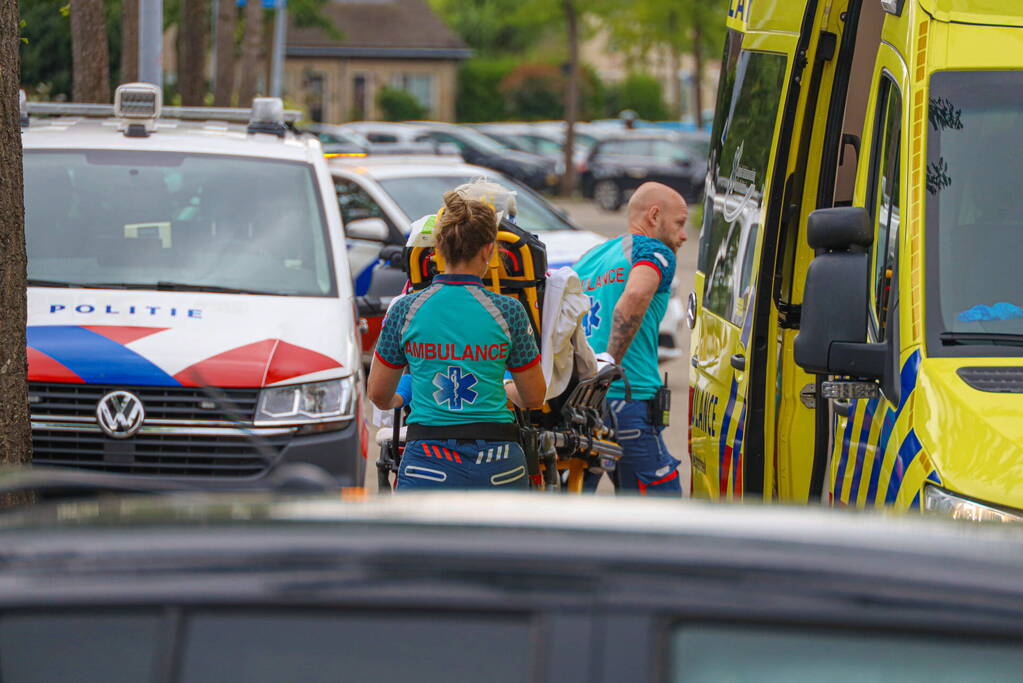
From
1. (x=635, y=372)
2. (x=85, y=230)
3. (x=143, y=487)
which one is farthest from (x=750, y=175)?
(x=143, y=487)

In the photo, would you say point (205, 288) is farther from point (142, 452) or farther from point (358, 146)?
point (358, 146)

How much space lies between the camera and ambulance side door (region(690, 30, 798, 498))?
5.57m

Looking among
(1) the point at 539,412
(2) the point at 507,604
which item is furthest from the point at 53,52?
(2) the point at 507,604

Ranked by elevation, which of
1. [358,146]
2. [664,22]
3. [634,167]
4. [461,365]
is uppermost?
[664,22]

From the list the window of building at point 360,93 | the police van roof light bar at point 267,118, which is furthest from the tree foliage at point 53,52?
the window of building at point 360,93

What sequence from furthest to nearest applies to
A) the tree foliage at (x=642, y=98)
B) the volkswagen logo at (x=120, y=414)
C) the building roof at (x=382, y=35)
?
the tree foliage at (x=642, y=98)
the building roof at (x=382, y=35)
the volkswagen logo at (x=120, y=414)

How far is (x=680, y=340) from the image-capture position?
1530 centimetres

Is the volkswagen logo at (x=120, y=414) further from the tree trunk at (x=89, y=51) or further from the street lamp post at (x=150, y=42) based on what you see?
the tree trunk at (x=89, y=51)

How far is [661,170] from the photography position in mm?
35781

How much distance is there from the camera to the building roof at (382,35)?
67.0m

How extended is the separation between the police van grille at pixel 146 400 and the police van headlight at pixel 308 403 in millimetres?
68

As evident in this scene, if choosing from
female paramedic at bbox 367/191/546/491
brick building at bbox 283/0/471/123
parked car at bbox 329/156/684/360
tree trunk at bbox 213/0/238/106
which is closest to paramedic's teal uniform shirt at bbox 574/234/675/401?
female paramedic at bbox 367/191/546/491

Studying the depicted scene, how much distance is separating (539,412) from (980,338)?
1.98 m

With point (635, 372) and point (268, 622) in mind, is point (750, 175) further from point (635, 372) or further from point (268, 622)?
point (268, 622)
